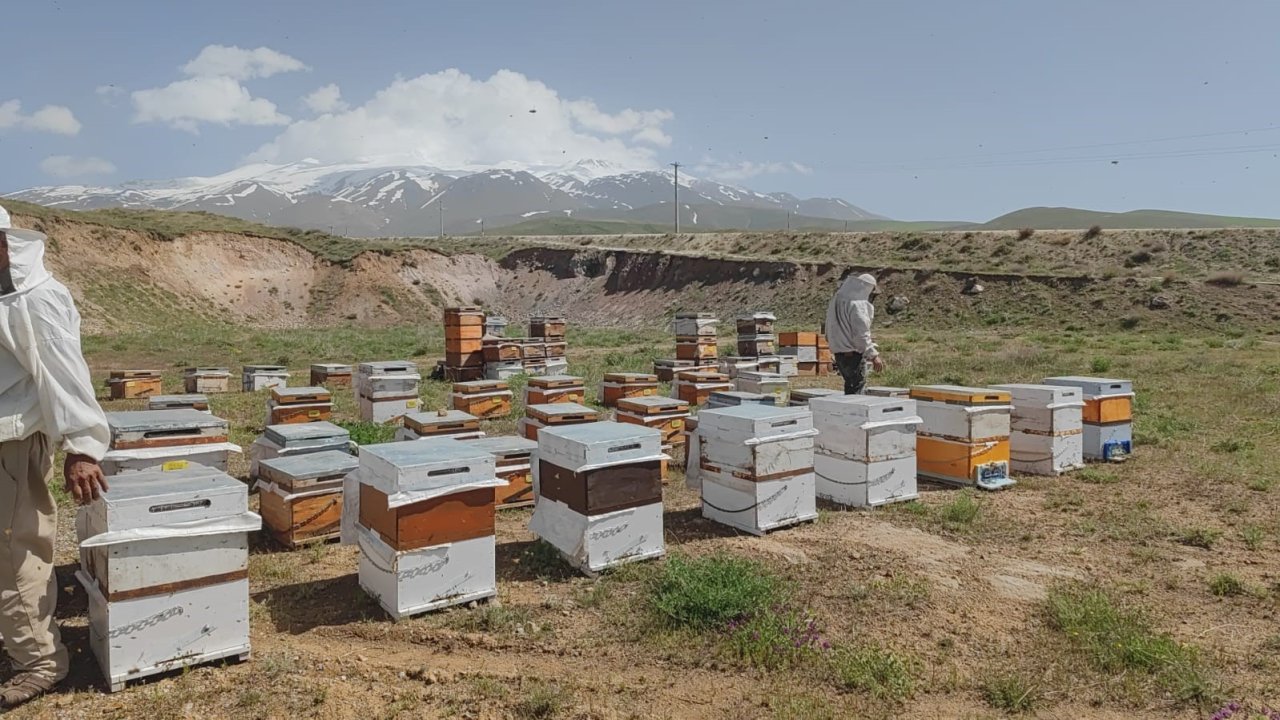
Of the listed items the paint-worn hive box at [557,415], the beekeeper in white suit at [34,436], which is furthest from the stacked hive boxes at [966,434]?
the beekeeper in white suit at [34,436]

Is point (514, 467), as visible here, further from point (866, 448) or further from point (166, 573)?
point (166, 573)

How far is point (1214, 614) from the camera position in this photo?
569 centimetres

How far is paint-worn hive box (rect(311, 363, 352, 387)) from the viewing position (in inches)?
670

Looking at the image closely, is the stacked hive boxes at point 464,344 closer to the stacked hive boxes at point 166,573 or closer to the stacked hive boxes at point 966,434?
the stacked hive boxes at point 966,434

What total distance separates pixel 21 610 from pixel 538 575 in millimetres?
3420

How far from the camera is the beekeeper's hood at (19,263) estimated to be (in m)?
4.01

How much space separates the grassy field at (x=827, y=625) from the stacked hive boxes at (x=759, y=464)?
0.25 m

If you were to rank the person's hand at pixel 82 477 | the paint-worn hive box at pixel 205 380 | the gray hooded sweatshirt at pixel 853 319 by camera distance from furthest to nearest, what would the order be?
the paint-worn hive box at pixel 205 380 < the gray hooded sweatshirt at pixel 853 319 < the person's hand at pixel 82 477

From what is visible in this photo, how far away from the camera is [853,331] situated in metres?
10.3

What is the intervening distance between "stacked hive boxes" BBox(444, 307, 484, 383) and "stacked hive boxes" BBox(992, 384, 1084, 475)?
45.1 feet

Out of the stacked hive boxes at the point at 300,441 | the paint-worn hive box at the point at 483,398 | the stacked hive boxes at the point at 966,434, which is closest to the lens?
the stacked hive boxes at the point at 300,441

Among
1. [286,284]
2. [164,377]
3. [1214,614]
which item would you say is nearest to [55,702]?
[1214,614]

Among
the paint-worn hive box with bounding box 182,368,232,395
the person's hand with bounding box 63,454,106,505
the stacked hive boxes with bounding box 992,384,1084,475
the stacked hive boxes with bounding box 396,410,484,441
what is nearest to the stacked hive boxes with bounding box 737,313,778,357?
Answer: the stacked hive boxes with bounding box 992,384,1084,475

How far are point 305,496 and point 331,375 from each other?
11.6m
